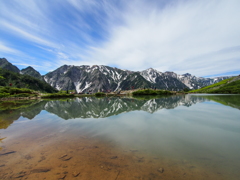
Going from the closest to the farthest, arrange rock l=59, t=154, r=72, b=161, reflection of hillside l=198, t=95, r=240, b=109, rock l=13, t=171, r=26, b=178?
rock l=13, t=171, r=26, b=178 < rock l=59, t=154, r=72, b=161 < reflection of hillside l=198, t=95, r=240, b=109

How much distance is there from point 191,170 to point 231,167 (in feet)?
8.37

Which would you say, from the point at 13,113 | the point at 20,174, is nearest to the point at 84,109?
the point at 13,113

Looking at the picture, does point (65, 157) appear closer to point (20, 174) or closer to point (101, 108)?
point (20, 174)

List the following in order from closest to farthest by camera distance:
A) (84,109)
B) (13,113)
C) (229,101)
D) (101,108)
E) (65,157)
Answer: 1. (65,157)
2. (13,113)
3. (84,109)
4. (101,108)
5. (229,101)

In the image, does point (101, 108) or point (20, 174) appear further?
point (101, 108)

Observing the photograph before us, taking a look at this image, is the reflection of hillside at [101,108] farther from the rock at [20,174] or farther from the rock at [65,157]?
the rock at [20,174]

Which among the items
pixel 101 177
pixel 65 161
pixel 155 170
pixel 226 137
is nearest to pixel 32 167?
pixel 65 161

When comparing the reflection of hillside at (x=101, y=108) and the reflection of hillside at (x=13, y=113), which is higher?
the reflection of hillside at (x=13, y=113)

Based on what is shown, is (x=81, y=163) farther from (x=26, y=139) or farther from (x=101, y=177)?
(x=26, y=139)

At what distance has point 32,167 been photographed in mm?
7898

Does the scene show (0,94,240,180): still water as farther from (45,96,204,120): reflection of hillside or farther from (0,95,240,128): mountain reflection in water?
(45,96,204,120): reflection of hillside

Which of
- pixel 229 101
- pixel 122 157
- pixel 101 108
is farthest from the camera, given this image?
pixel 229 101

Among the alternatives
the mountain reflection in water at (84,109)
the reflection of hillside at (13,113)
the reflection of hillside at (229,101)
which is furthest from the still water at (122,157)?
the reflection of hillside at (229,101)

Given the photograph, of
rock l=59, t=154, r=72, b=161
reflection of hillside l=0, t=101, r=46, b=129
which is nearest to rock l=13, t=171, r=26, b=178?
rock l=59, t=154, r=72, b=161
